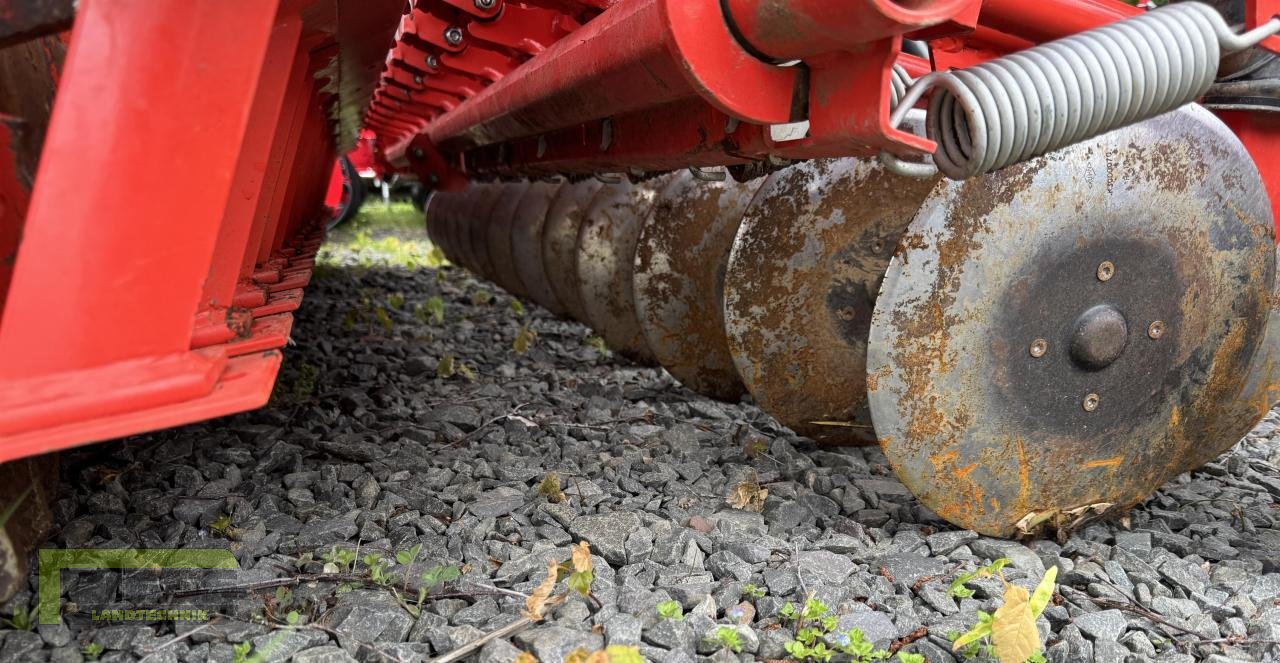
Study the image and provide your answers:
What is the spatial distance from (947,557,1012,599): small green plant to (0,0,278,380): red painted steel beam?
133 cm

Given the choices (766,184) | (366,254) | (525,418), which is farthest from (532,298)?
(366,254)

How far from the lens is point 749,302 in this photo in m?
2.32

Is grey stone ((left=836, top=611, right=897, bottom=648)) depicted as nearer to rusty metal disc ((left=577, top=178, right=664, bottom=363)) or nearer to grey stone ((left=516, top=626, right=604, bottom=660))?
grey stone ((left=516, top=626, right=604, bottom=660))

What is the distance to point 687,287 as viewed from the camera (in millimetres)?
2889

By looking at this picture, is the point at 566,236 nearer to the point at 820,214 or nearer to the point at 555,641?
the point at 820,214

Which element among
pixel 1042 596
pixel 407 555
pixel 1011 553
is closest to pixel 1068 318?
pixel 1011 553

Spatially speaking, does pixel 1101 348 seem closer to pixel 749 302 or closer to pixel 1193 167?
pixel 1193 167

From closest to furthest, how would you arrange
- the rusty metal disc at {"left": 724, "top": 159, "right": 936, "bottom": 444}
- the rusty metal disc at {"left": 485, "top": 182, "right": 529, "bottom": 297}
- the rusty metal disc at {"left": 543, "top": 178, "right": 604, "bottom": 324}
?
1. the rusty metal disc at {"left": 724, "top": 159, "right": 936, "bottom": 444}
2. the rusty metal disc at {"left": 543, "top": 178, "right": 604, "bottom": 324}
3. the rusty metal disc at {"left": 485, "top": 182, "right": 529, "bottom": 297}

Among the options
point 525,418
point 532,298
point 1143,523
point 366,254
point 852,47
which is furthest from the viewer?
point 366,254

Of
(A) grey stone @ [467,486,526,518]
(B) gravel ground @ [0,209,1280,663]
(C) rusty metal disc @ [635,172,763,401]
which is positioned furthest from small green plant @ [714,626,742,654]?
(C) rusty metal disc @ [635,172,763,401]

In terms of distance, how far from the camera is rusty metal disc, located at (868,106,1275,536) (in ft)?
5.50

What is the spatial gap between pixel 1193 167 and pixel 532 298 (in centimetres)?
338

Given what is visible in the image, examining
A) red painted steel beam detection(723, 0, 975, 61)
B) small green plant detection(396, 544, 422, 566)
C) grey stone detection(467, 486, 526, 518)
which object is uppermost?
red painted steel beam detection(723, 0, 975, 61)

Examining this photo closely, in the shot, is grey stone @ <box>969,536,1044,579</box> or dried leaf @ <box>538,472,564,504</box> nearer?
grey stone @ <box>969,536,1044,579</box>
